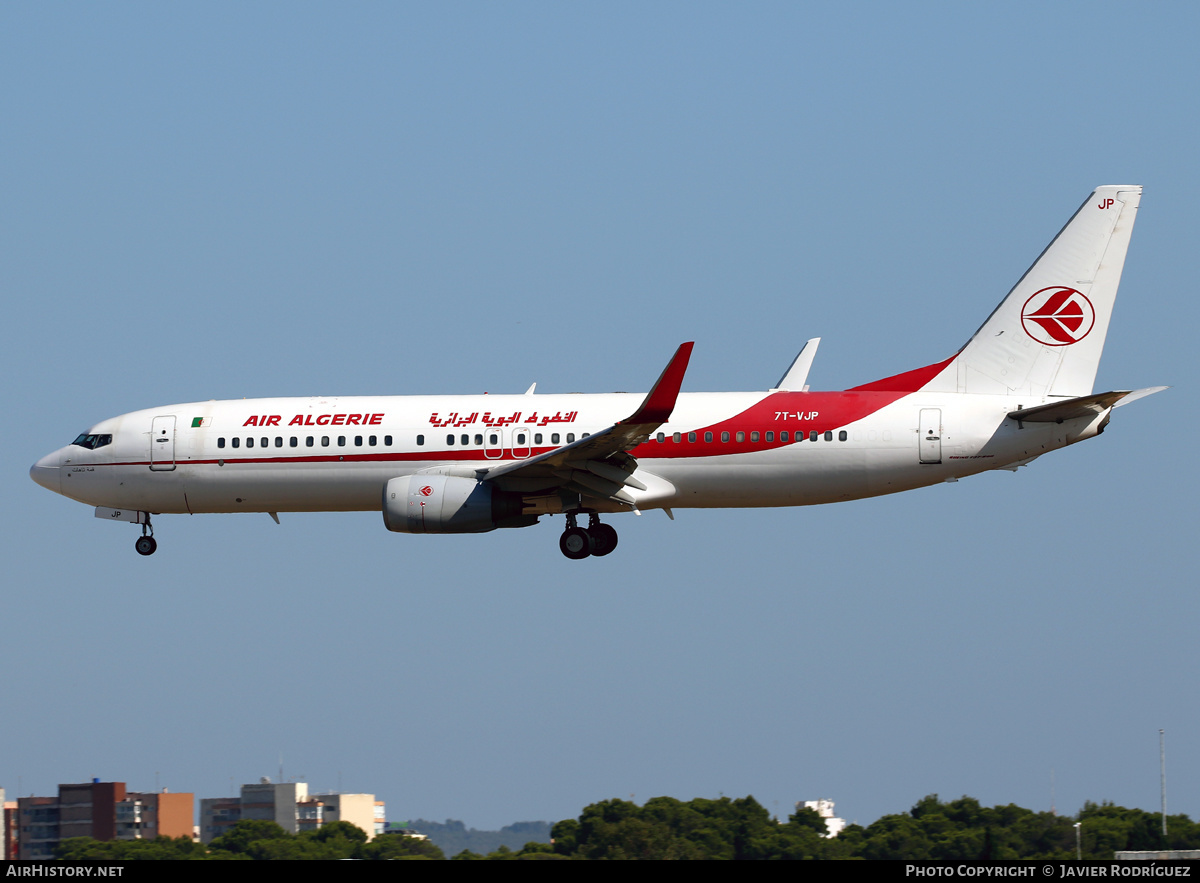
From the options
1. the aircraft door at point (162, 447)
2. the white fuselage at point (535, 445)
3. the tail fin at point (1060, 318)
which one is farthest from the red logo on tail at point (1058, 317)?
the aircraft door at point (162, 447)

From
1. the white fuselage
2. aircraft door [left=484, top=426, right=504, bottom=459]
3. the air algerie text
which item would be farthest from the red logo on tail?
the air algerie text

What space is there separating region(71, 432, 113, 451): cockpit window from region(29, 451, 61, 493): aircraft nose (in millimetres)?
792

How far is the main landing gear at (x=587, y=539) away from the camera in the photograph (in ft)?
124

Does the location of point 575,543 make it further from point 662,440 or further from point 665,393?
point 665,393

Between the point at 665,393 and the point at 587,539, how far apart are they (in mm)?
6064

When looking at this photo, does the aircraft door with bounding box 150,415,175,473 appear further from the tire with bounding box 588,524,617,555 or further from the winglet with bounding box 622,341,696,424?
the winglet with bounding box 622,341,696,424

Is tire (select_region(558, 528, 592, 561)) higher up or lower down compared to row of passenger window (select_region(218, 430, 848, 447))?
lower down

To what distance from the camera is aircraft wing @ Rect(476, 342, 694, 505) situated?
33116 mm

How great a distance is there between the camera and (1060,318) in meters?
37.5

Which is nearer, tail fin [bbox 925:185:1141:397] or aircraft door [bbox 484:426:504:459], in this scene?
tail fin [bbox 925:185:1141:397]
